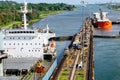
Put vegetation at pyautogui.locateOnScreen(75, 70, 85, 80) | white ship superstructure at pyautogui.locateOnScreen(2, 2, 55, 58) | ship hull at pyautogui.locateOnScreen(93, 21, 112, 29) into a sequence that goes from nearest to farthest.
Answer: vegetation at pyautogui.locateOnScreen(75, 70, 85, 80), white ship superstructure at pyautogui.locateOnScreen(2, 2, 55, 58), ship hull at pyautogui.locateOnScreen(93, 21, 112, 29)

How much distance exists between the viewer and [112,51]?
A: 35688 mm

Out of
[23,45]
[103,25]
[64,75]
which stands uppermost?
[23,45]

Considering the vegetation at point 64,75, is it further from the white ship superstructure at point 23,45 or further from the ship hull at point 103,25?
the ship hull at point 103,25

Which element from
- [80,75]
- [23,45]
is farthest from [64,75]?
[23,45]

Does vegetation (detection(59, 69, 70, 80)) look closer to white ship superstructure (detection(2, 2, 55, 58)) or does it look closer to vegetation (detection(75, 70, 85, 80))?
vegetation (detection(75, 70, 85, 80))

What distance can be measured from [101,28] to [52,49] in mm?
42309

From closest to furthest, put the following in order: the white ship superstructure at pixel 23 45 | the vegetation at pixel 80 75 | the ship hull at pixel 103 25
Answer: the vegetation at pixel 80 75 < the white ship superstructure at pixel 23 45 < the ship hull at pixel 103 25

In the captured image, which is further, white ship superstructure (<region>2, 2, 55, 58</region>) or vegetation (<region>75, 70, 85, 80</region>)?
white ship superstructure (<region>2, 2, 55, 58</region>)

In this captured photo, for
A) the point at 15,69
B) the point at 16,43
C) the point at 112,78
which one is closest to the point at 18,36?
the point at 16,43

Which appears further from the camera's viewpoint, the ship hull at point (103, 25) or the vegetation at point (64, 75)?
the ship hull at point (103, 25)

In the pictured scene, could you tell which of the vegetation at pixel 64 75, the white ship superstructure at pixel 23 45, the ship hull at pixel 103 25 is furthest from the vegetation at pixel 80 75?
the ship hull at pixel 103 25

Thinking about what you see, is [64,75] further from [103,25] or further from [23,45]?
[103,25]

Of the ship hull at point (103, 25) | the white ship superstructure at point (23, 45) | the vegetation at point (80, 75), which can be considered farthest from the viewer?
the ship hull at point (103, 25)

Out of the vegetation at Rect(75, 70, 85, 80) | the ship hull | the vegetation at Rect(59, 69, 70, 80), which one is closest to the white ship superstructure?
the vegetation at Rect(59, 69, 70, 80)
